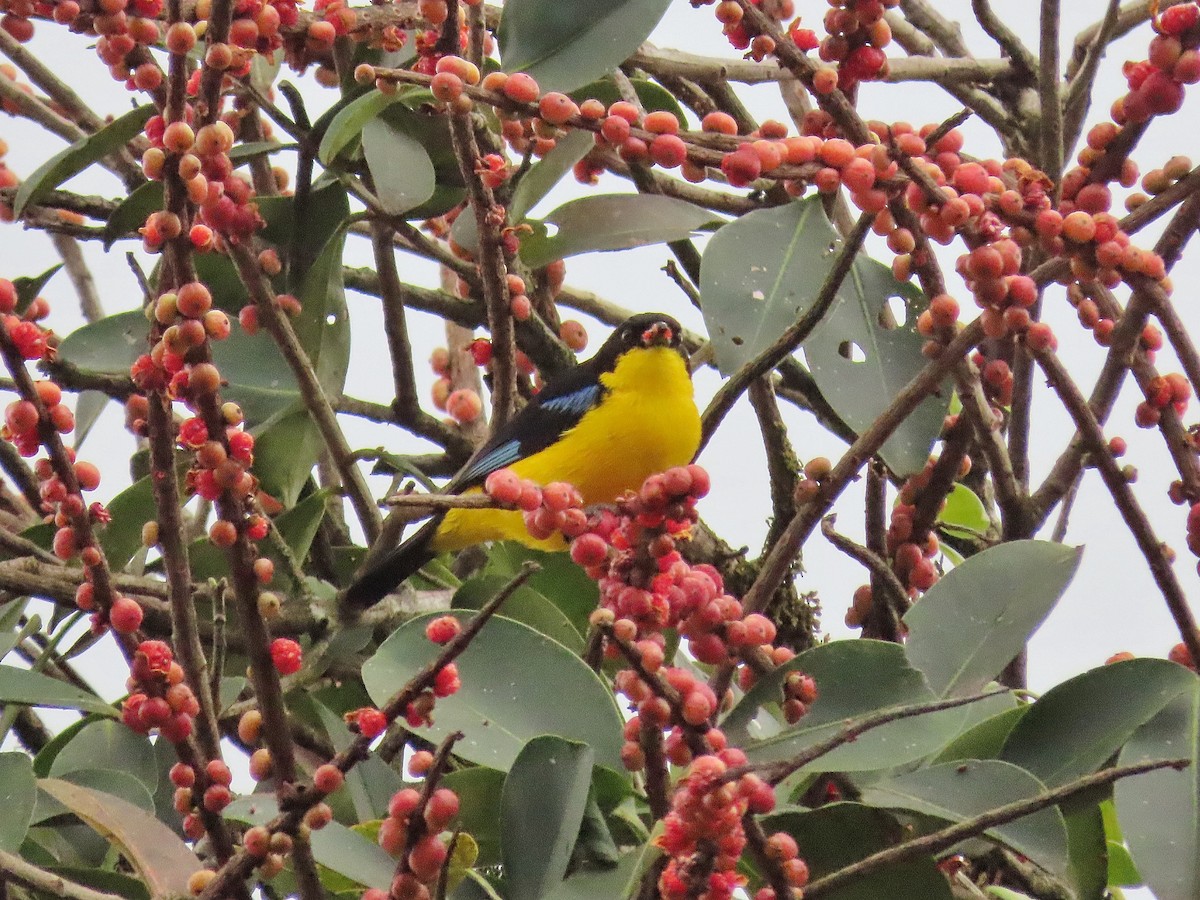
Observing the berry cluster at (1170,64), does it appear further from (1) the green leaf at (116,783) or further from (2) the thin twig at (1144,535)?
(1) the green leaf at (116,783)

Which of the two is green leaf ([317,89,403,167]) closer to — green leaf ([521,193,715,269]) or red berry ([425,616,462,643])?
green leaf ([521,193,715,269])

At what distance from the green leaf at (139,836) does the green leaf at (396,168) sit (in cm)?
76

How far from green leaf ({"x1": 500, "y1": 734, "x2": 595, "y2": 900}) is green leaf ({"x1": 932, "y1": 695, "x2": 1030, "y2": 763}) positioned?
383mm

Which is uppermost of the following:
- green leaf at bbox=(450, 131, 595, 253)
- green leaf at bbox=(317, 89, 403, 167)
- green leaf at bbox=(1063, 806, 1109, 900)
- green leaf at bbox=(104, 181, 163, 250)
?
green leaf at bbox=(450, 131, 595, 253)

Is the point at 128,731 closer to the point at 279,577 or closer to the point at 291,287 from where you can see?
the point at 279,577

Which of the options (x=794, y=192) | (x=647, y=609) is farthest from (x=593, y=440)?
(x=647, y=609)

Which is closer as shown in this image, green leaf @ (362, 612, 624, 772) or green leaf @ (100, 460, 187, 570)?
green leaf @ (362, 612, 624, 772)

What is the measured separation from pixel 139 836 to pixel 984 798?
72cm

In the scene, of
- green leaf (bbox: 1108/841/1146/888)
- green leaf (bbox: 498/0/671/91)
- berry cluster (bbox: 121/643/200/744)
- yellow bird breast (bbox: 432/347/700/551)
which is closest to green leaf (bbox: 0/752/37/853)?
berry cluster (bbox: 121/643/200/744)

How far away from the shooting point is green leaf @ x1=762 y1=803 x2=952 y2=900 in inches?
48.3

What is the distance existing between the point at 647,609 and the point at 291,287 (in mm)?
1155

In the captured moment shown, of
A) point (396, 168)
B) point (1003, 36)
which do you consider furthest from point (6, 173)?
point (1003, 36)

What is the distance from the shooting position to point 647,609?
3.49 feet

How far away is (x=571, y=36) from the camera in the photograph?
65.8 inches
